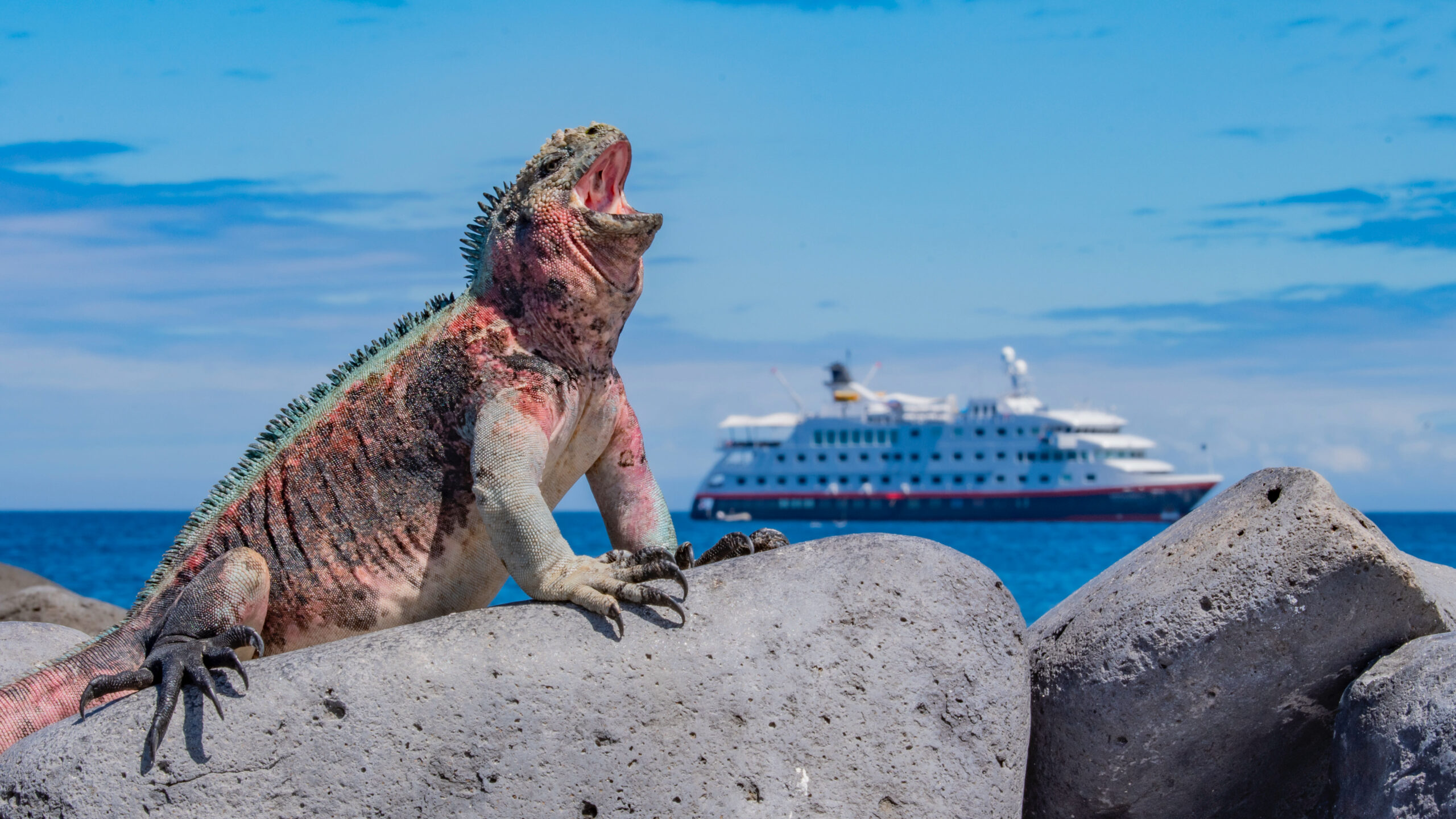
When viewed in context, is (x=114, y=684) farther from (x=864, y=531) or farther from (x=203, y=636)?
(x=864, y=531)

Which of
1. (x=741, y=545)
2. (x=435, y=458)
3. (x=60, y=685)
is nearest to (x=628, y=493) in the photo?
(x=741, y=545)

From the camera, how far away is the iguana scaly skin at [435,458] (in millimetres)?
4008

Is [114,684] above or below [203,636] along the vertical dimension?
below

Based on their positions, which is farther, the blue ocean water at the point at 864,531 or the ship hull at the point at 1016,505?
the ship hull at the point at 1016,505

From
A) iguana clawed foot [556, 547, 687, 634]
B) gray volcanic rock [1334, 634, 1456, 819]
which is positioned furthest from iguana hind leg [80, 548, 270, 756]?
gray volcanic rock [1334, 634, 1456, 819]

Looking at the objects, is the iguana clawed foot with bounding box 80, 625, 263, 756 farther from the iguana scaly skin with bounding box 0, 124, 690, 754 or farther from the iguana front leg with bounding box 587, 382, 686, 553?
the iguana front leg with bounding box 587, 382, 686, 553

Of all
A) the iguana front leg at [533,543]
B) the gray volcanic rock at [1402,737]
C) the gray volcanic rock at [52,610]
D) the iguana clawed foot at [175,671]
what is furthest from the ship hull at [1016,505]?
the iguana clawed foot at [175,671]

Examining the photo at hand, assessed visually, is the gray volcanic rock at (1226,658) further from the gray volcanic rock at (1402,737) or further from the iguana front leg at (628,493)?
the iguana front leg at (628,493)

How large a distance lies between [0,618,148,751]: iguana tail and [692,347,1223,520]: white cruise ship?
57444 millimetres

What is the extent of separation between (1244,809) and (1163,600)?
101 centimetres

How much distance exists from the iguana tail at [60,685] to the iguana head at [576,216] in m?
1.69

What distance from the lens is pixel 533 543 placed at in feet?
12.5

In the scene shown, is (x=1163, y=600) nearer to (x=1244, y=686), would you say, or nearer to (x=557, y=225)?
(x=1244, y=686)

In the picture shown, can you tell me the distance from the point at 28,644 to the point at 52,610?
3.44 m
